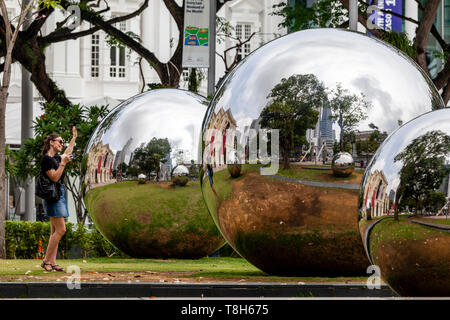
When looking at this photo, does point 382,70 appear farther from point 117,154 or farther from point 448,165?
point 117,154

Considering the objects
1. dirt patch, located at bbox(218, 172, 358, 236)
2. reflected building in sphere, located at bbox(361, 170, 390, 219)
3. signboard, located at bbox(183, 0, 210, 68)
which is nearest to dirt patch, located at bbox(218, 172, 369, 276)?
dirt patch, located at bbox(218, 172, 358, 236)

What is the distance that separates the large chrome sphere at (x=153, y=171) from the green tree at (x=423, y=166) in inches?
A: 196

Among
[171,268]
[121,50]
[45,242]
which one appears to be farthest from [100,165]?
[121,50]

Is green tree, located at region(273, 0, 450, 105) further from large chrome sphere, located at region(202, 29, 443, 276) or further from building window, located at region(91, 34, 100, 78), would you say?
building window, located at region(91, 34, 100, 78)

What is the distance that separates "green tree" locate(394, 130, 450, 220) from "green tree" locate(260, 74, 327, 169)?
6.10ft

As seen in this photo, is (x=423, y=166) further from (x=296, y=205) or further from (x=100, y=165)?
(x=100, y=165)

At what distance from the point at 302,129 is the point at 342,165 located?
495 millimetres

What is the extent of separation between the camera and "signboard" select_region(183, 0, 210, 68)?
1877 cm

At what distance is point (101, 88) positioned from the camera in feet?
173

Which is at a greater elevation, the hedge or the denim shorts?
the denim shorts

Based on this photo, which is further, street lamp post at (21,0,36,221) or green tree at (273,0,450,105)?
green tree at (273,0,450,105)

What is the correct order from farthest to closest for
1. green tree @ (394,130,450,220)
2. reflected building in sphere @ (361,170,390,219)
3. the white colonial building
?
the white colonial building
reflected building in sphere @ (361,170,390,219)
green tree @ (394,130,450,220)

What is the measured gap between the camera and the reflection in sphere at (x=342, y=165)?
8070 mm
